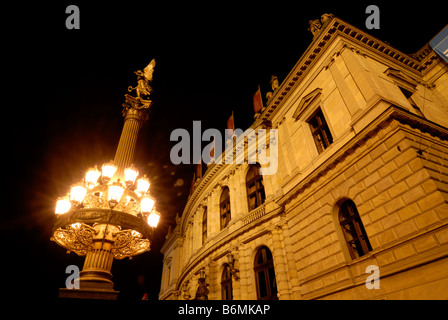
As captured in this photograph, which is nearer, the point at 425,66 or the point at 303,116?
the point at 303,116

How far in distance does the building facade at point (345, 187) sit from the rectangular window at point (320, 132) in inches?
2.2

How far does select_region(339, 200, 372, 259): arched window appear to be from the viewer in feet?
26.4

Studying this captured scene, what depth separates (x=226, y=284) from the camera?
49.1 feet

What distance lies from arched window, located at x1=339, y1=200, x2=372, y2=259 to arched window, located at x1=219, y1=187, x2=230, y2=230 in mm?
10078

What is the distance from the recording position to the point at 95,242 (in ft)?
19.6

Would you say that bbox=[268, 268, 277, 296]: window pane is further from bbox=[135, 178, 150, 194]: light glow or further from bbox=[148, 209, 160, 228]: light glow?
bbox=[135, 178, 150, 194]: light glow

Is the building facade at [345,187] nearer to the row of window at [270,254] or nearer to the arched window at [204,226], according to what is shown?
the row of window at [270,254]

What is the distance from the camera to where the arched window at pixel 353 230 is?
8.05 meters

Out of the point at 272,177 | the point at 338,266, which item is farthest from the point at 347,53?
the point at 338,266

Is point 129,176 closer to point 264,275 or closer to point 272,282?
point 264,275

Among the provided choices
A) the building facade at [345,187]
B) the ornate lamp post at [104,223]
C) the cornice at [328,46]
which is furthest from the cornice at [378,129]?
the ornate lamp post at [104,223]

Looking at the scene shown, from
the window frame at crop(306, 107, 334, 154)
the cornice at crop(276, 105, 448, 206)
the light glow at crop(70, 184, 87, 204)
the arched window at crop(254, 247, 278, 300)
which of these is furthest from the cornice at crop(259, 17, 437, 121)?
the light glow at crop(70, 184, 87, 204)
